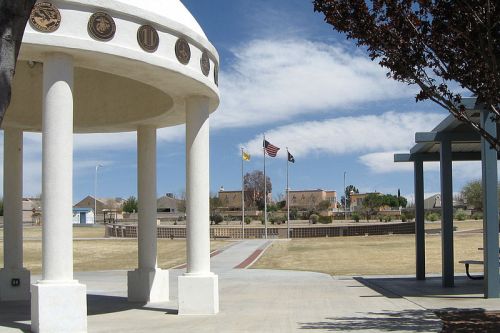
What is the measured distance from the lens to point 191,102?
12.7 meters

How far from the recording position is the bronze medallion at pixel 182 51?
11227mm

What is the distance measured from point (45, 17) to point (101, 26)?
87 centimetres

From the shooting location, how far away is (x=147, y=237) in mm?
14656

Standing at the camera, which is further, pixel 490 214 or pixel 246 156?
pixel 246 156

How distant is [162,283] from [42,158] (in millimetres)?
5633

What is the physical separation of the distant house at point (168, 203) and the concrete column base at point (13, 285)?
428 feet

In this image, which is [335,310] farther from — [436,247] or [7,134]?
[436,247]

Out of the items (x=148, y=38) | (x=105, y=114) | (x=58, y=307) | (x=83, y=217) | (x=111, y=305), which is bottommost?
(x=83, y=217)

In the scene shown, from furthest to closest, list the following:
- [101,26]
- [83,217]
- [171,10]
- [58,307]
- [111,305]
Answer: [83,217] → [111,305] → [171,10] → [101,26] → [58,307]

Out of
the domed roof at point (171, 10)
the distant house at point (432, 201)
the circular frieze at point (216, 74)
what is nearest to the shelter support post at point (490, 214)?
the circular frieze at point (216, 74)

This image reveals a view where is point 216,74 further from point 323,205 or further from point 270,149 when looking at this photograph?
point 323,205

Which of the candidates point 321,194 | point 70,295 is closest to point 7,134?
point 70,295

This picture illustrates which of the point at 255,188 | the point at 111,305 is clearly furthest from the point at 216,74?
the point at 255,188

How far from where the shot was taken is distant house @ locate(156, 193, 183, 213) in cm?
14815
